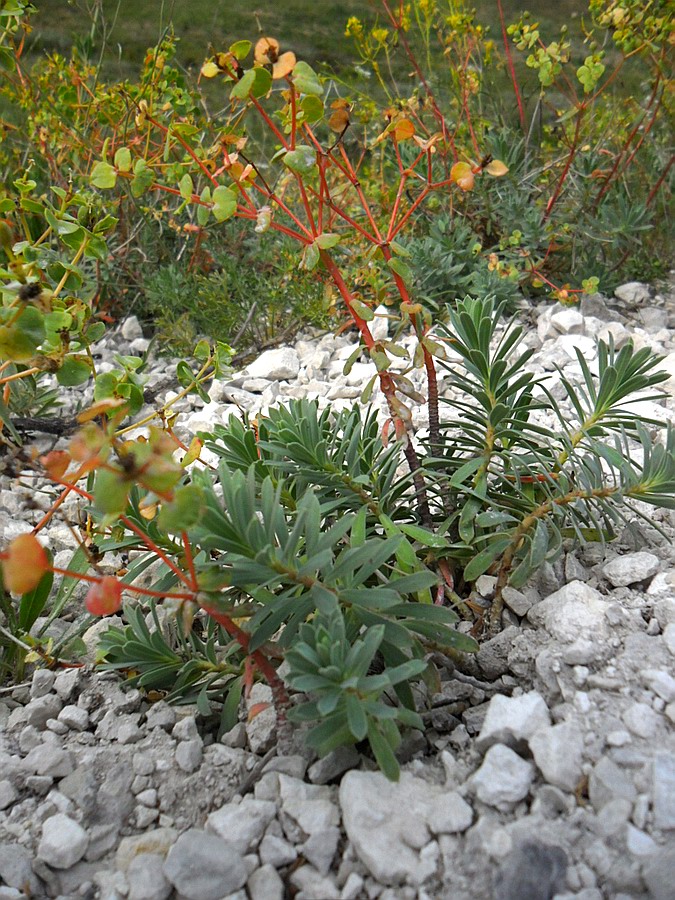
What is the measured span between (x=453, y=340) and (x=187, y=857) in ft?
3.47

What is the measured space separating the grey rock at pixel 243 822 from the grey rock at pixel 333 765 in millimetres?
91

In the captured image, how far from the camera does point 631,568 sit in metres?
1.57

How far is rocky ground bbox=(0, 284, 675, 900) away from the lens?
3.39 feet

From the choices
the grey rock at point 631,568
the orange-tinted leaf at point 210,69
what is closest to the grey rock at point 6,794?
the grey rock at point 631,568

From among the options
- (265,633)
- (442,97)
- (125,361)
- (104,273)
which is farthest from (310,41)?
(265,633)

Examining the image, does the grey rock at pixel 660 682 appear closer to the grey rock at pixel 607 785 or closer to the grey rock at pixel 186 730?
the grey rock at pixel 607 785

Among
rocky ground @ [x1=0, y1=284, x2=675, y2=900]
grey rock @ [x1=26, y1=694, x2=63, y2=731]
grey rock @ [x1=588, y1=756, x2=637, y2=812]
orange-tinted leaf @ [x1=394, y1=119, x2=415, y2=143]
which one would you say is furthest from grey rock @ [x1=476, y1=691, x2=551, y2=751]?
orange-tinted leaf @ [x1=394, y1=119, x2=415, y2=143]

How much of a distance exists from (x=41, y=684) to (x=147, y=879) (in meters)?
0.61

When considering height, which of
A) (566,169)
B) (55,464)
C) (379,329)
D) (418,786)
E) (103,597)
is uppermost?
(566,169)

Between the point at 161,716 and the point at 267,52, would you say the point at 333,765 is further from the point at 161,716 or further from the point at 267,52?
the point at 267,52

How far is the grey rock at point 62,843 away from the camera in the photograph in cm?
114

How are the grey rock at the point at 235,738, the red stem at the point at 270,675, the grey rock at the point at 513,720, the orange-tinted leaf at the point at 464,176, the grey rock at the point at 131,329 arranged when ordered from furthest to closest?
the grey rock at the point at 131,329 → the orange-tinted leaf at the point at 464,176 → the grey rock at the point at 235,738 → the red stem at the point at 270,675 → the grey rock at the point at 513,720

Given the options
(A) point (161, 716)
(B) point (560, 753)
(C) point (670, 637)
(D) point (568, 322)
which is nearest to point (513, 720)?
(B) point (560, 753)

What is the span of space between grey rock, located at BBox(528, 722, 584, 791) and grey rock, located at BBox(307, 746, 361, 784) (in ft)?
0.94
